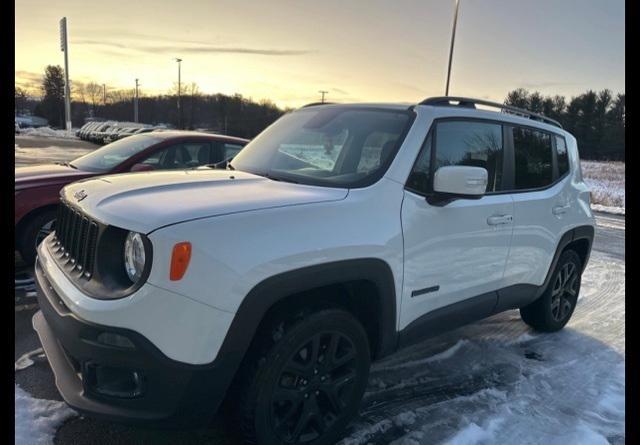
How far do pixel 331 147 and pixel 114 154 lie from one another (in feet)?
13.4

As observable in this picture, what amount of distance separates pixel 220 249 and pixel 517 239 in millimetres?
2582

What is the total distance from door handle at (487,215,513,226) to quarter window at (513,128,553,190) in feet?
1.09

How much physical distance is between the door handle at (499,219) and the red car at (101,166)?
417 centimetres

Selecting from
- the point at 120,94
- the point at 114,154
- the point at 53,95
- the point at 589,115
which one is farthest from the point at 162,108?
the point at 114,154

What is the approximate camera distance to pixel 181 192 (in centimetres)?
267

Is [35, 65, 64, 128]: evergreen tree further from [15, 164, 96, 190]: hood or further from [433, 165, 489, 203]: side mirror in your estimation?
[433, 165, 489, 203]: side mirror

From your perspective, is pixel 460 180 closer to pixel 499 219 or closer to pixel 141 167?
pixel 499 219

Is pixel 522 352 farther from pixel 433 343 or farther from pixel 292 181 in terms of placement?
pixel 292 181

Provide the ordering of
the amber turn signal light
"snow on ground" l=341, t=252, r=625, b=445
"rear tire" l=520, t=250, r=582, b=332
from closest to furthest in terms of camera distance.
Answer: the amber turn signal light, "snow on ground" l=341, t=252, r=625, b=445, "rear tire" l=520, t=250, r=582, b=332

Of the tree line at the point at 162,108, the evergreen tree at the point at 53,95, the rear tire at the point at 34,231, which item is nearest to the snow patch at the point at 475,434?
the rear tire at the point at 34,231

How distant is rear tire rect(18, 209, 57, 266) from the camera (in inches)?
211

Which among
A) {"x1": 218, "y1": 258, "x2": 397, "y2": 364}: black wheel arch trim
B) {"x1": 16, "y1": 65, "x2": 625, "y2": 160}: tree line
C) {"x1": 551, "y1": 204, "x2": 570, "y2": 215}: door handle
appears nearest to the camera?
{"x1": 218, "y1": 258, "x2": 397, "y2": 364}: black wheel arch trim

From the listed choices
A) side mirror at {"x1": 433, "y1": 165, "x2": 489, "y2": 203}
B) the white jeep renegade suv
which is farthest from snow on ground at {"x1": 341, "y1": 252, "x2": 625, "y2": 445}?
side mirror at {"x1": 433, "y1": 165, "x2": 489, "y2": 203}

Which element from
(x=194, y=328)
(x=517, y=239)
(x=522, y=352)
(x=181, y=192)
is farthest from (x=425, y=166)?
(x=522, y=352)
